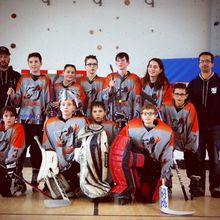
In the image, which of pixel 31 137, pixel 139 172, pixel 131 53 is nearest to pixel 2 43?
pixel 131 53

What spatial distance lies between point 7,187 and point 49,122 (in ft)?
2.07

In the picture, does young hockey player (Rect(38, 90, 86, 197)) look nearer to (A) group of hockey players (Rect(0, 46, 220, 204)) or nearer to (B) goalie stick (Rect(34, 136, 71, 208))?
(A) group of hockey players (Rect(0, 46, 220, 204))

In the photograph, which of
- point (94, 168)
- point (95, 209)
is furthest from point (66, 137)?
point (95, 209)

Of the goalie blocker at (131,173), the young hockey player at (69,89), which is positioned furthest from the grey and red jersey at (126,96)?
the goalie blocker at (131,173)

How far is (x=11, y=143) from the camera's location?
3.40m

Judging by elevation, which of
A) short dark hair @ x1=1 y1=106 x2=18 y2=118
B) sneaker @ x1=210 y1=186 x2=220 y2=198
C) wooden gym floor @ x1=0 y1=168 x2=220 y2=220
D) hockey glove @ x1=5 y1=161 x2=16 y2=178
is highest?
short dark hair @ x1=1 y1=106 x2=18 y2=118

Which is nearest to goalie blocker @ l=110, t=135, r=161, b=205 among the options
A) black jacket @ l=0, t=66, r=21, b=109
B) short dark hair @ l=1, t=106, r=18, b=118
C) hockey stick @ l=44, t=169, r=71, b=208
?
hockey stick @ l=44, t=169, r=71, b=208

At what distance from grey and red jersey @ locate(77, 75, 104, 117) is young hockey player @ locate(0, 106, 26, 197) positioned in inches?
25.3

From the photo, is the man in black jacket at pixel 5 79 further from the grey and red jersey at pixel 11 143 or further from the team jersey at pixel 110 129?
the team jersey at pixel 110 129

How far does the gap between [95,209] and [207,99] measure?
1364 mm

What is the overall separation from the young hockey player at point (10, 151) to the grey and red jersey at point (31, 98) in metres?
0.14

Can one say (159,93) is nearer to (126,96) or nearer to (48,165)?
(126,96)

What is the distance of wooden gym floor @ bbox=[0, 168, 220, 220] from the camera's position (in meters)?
2.61

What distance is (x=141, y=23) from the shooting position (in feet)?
18.1
